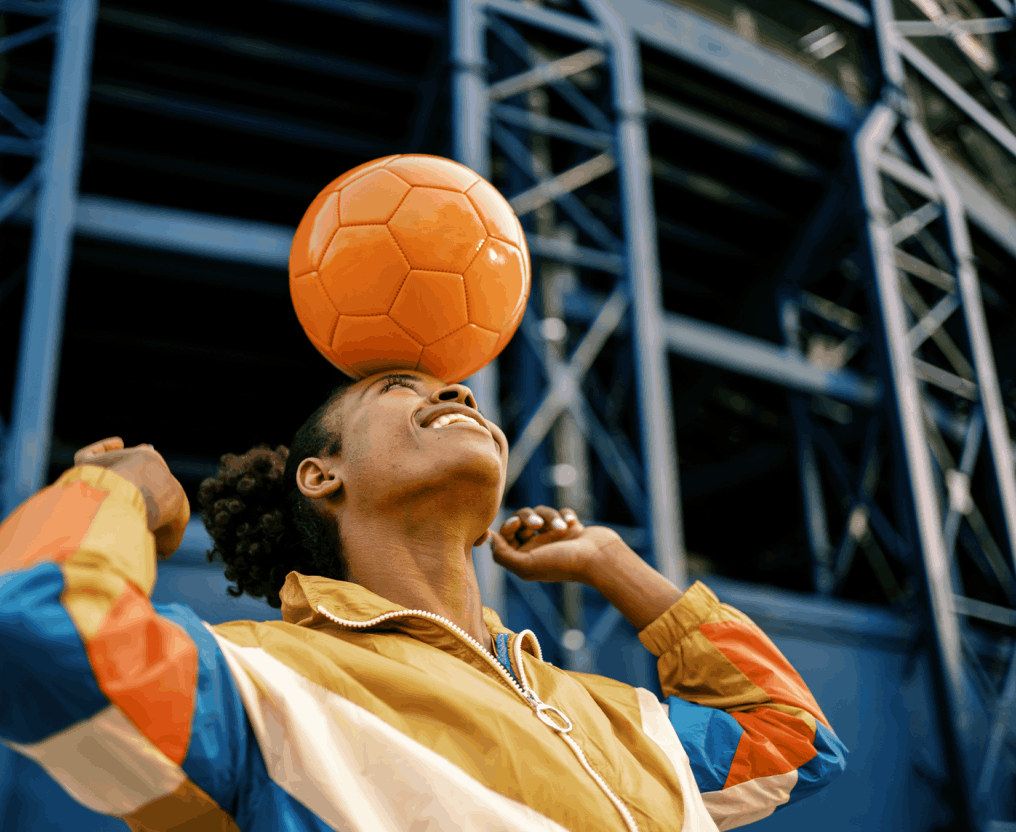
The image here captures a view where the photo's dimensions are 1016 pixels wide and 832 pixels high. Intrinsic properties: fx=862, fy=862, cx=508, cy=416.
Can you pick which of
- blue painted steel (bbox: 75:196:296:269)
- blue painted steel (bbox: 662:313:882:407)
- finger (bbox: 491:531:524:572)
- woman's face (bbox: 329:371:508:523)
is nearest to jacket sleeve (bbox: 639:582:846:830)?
finger (bbox: 491:531:524:572)

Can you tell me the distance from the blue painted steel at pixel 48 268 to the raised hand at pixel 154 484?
3520 mm

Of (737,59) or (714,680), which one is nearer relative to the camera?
(714,680)

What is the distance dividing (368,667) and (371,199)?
3.54ft

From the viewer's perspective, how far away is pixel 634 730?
170 centimetres

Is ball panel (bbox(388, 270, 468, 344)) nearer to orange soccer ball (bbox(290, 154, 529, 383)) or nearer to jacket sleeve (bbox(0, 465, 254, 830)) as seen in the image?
orange soccer ball (bbox(290, 154, 529, 383))

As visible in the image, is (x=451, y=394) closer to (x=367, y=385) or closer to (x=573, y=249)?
(x=367, y=385)

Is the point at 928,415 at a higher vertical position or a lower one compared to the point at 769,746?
higher

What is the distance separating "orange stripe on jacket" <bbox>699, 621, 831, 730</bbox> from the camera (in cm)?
191

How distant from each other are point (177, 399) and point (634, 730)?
1009cm

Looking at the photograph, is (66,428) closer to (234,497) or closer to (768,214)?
(768,214)

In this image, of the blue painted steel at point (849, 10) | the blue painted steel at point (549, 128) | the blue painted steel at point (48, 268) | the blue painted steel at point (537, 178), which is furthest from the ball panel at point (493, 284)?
the blue painted steel at point (849, 10)

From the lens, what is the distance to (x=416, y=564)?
1790 mm

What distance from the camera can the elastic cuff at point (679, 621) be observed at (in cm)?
197

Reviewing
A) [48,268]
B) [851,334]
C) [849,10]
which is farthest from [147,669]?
[851,334]
